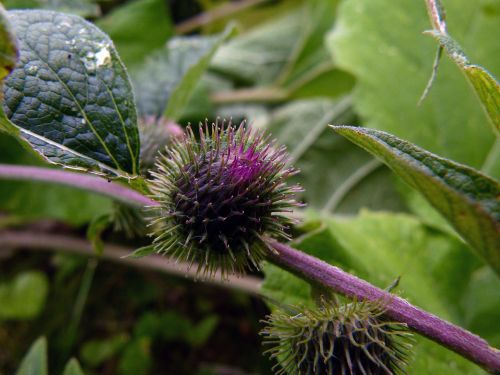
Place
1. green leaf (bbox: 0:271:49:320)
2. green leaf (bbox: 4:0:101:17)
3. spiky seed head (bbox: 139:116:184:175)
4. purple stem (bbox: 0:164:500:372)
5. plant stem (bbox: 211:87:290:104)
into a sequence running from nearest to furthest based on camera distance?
purple stem (bbox: 0:164:500:372), spiky seed head (bbox: 139:116:184:175), green leaf (bbox: 4:0:101:17), green leaf (bbox: 0:271:49:320), plant stem (bbox: 211:87:290:104)

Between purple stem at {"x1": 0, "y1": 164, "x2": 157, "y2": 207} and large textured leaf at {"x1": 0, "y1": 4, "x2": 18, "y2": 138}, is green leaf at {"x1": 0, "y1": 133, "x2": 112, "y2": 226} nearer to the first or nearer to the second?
purple stem at {"x1": 0, "y1": 164, "x2": 157, "y2": 207}

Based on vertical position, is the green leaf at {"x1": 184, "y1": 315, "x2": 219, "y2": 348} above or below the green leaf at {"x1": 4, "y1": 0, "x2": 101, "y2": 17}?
below

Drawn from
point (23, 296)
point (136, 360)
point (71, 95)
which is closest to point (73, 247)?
point (23, 296)

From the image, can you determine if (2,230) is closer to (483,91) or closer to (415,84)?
(415,84)

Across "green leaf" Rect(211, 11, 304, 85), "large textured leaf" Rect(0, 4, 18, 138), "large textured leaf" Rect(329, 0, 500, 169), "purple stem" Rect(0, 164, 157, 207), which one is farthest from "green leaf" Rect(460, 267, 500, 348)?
"large textured leaf" Rect(0, 4, 18, 138)

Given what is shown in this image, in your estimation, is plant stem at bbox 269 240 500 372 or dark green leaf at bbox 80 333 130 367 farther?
dark green leaf at bbox 80 333 130 367

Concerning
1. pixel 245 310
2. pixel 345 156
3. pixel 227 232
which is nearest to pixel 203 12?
pixel 345 156

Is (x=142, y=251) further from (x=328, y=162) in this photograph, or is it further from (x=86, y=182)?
(x=328, y=162)

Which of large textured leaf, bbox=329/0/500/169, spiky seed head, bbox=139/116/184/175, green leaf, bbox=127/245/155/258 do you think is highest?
large textured leaf, bbox=329/0/500/169
